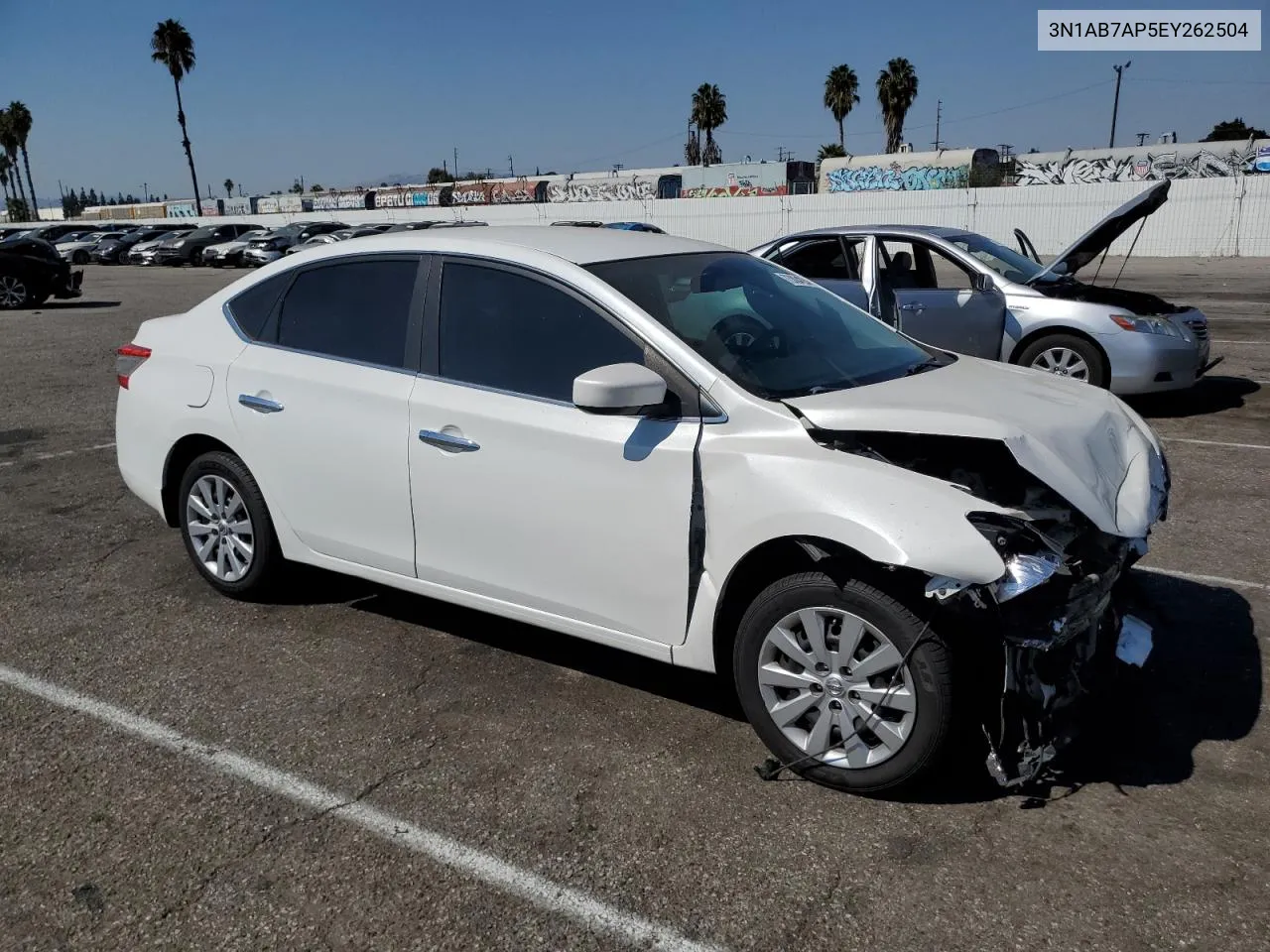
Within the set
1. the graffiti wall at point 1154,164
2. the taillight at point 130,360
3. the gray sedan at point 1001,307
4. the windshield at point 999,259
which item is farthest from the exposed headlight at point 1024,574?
the graffiti wall at point 1154,164

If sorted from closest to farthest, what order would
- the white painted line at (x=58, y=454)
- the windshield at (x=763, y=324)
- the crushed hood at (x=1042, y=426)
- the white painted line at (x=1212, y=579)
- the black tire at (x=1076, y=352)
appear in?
the crushed hood at (x=1042, y=426)
the windshield at (x=763, y=324)
the white painted line at (x=1212, y=579)
the white painted line at (x=58, y=454)
the black tire at (x=1076, y=352)

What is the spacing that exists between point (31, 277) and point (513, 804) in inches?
873

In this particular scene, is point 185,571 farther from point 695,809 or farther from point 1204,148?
point 1204,148

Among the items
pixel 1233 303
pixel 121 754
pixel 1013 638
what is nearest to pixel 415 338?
pixel 121 754

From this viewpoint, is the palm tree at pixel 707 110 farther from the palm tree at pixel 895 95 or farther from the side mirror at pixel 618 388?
the side mirror at pixel 618 388

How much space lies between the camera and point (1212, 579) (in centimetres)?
505

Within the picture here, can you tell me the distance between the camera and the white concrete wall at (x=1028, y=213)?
2823cm

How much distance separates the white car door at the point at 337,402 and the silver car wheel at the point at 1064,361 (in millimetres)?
6348

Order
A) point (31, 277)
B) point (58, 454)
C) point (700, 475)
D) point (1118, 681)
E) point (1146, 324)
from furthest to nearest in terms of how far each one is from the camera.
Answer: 1. point (31, 277)
2. point (1146, 324)
3. point (58, 454)
4. point (1118, 681)
5. point (700, 475)

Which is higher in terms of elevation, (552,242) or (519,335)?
(552,242)

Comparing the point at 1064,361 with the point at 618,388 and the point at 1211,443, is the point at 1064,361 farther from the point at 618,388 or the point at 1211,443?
the point at 618,388

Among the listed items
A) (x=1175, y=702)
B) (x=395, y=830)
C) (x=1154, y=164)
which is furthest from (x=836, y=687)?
(x=1154, y=164)

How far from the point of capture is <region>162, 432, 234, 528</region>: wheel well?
4891 mm

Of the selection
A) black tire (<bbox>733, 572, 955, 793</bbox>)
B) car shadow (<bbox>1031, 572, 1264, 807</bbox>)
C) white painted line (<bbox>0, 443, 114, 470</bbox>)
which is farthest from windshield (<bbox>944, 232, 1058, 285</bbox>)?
white painted line (<bbox>0, 443, 114, 470</bbox>)
